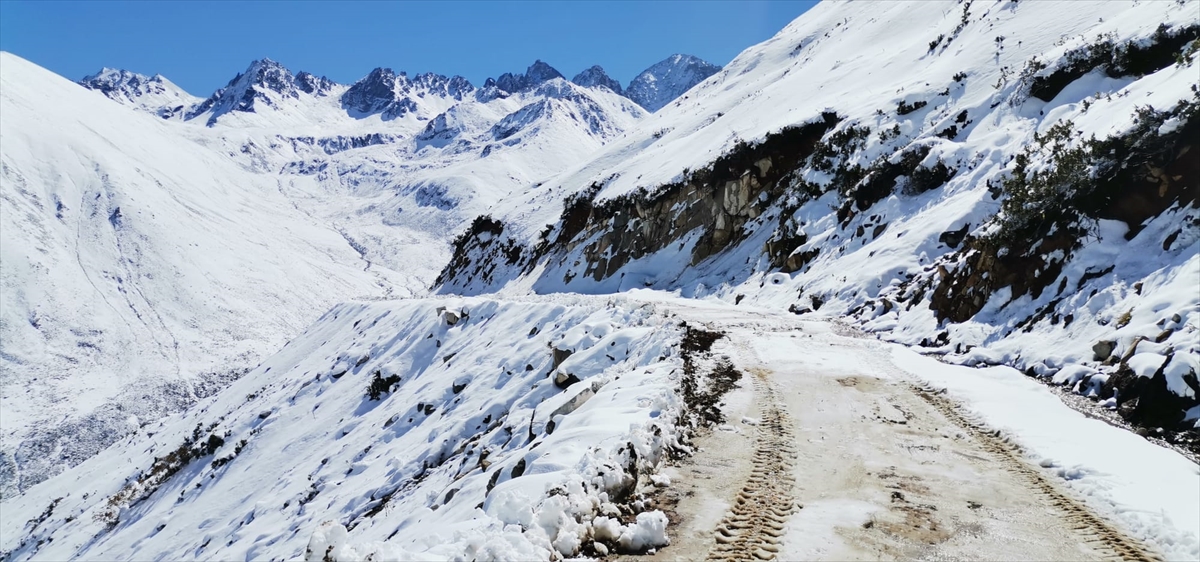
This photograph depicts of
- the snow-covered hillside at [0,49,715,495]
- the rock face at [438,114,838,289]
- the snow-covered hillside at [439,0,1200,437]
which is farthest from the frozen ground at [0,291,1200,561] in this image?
the snow-covered hillside at [0,49,715,495]

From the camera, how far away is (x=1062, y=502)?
20.7 feet

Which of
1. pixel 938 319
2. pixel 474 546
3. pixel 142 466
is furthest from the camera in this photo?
pixel 142 466

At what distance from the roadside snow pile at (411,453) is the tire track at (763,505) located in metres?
0.70

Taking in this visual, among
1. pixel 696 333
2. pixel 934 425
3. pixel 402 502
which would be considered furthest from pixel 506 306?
pixel 934 425

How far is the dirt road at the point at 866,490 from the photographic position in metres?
5.50

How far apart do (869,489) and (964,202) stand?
16552 millimetres

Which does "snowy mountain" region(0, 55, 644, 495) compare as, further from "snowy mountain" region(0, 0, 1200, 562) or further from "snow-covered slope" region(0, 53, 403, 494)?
"snowy mountain" region(0, 0, 1200, 562)

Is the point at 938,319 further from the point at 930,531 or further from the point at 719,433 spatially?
the point at 930,531

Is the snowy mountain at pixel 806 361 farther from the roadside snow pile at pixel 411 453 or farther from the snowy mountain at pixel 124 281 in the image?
the snowy mountain at pixel 124 281

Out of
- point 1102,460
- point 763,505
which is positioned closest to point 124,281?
point 763,505

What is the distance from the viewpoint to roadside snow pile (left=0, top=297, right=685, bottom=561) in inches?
243

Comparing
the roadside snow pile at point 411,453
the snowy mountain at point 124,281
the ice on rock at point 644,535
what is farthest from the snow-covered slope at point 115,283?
the ice on rock at point 644,535

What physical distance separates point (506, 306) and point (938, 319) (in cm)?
1648

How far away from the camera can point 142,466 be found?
113ft
